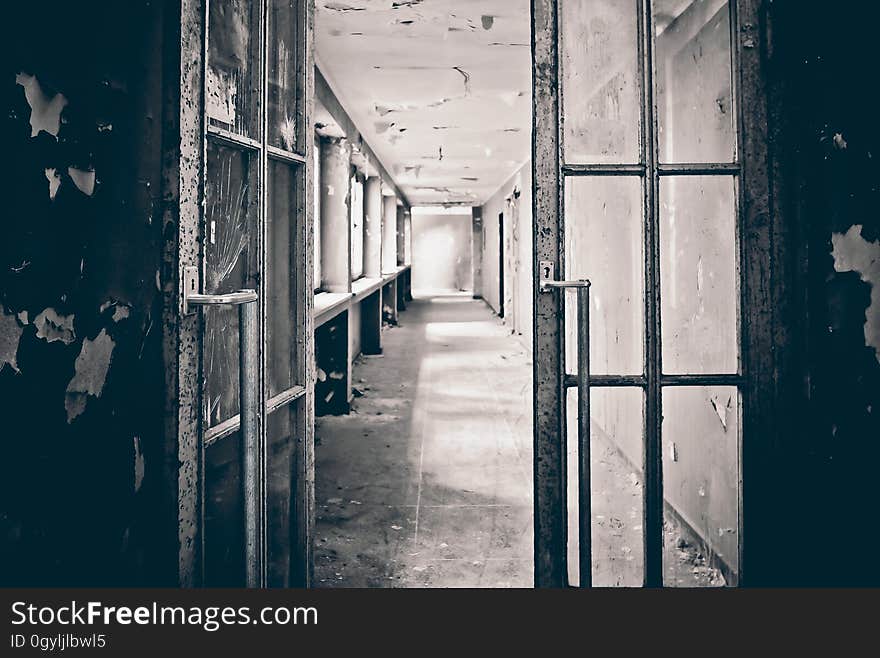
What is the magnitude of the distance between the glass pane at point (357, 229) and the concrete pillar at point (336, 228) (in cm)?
164

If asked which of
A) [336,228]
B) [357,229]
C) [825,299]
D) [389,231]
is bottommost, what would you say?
[825,299]

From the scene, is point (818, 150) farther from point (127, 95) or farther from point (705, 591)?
point (127, 95)

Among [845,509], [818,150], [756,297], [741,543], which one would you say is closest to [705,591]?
[741,543]

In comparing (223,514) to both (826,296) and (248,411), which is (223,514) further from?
(826,296)

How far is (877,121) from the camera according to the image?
5.17 ft

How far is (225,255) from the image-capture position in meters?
1.67

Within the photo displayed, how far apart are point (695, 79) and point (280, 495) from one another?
2019 mm

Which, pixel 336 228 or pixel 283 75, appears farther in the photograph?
pixel 336 228

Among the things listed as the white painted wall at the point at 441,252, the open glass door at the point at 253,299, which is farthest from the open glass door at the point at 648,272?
the white painted wall at the point at 441,252

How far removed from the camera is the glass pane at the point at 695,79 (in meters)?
2.15

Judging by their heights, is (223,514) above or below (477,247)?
below

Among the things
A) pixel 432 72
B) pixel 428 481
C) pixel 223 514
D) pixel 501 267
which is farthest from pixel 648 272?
pixel 501 267

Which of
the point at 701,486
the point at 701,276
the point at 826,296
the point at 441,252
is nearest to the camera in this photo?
the point at 826,296

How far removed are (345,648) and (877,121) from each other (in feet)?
5.81
